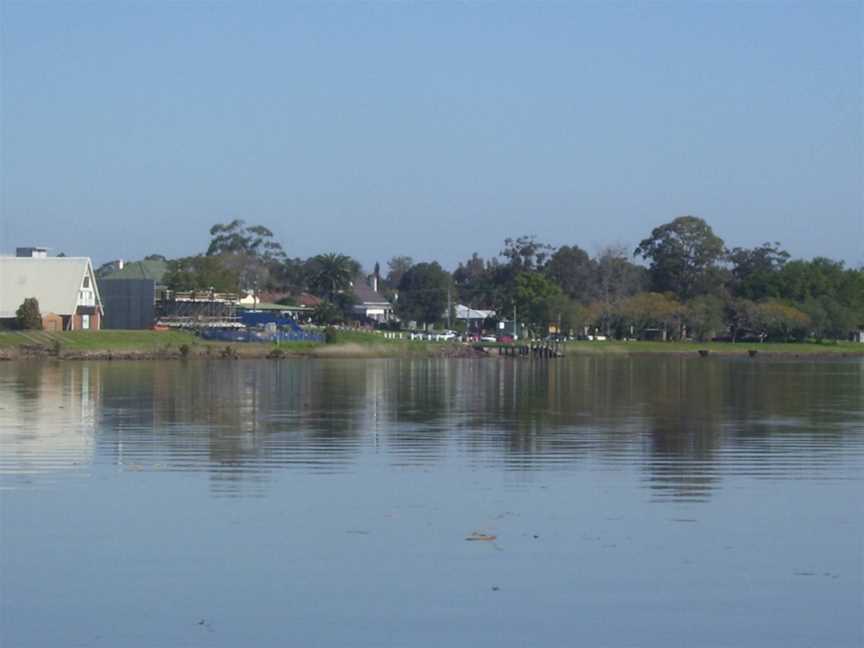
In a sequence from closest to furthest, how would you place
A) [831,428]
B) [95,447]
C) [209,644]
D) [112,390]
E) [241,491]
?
[209,644], [241,491], [95,447], [831,428], [112,390]

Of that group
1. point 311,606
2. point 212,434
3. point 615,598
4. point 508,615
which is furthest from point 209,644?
point 212,434

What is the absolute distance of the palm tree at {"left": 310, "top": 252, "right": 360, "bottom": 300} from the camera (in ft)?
469

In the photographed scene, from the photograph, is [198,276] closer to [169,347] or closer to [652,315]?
[169,347]

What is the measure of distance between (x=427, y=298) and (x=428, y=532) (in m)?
137

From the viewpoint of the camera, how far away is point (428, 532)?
16.7m

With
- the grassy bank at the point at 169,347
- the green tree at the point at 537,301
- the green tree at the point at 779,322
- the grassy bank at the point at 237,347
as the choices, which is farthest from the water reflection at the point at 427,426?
the green tree at the point at 779,322

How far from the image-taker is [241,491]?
19906 mm

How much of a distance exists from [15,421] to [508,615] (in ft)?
73.4

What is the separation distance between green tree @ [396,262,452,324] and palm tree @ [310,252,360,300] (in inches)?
445

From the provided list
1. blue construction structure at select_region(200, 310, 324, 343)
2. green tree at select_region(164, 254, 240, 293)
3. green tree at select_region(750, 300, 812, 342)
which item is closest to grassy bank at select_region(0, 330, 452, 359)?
blue construction structure at select_region(200, 310, 324, 343)

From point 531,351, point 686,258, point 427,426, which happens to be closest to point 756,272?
→ point 686,258

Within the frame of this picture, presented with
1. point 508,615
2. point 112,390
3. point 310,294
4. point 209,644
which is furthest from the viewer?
point 310,294

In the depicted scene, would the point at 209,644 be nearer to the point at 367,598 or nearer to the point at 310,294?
the point at 367,598

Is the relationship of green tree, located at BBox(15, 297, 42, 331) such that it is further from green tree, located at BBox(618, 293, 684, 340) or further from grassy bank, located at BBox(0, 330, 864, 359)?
green tree, located at BBox(618, 293, 684, 340)
